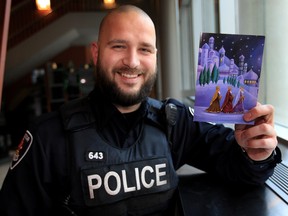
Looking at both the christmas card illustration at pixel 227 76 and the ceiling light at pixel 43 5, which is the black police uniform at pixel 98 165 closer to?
the christmas card illustration at pixel 227 76

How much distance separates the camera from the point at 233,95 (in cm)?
82

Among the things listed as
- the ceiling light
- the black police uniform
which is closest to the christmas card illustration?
the black police uniform

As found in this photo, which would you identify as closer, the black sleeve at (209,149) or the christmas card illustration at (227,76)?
the christmas card illustration at (227,76)

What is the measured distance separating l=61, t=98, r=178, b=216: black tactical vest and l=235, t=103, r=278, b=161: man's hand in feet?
0.81

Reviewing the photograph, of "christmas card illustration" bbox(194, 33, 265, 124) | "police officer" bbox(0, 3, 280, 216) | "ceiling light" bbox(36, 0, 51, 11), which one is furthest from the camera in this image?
"ceiling light" bbox(36, 0, 51, 11)

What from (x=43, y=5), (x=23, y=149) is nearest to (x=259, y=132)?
(x=23, y=149)

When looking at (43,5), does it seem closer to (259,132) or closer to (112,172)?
(112,172)

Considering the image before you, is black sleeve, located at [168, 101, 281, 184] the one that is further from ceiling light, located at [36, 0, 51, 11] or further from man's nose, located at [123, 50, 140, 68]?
ceiling light, located at [36, 0, 51, 11]

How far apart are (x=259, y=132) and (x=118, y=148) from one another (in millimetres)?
390

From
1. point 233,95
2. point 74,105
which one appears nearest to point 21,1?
point 74,105

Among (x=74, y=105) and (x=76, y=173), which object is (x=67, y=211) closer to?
(x=76, y=173)

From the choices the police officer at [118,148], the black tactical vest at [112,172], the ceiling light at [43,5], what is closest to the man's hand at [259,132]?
the police officer at [118,148]

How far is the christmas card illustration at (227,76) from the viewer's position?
79 cm

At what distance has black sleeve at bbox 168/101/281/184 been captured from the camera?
997 mm
